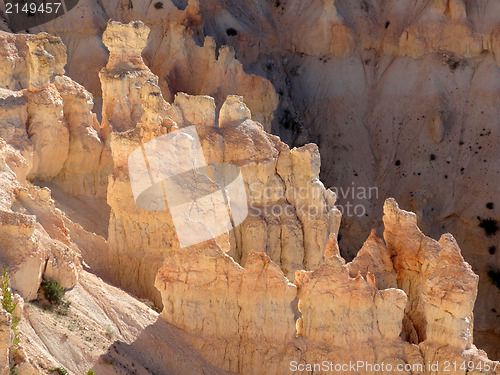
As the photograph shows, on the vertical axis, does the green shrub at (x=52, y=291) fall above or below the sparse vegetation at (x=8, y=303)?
below

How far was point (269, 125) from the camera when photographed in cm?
5284

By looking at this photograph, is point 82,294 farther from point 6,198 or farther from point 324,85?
point 324,85

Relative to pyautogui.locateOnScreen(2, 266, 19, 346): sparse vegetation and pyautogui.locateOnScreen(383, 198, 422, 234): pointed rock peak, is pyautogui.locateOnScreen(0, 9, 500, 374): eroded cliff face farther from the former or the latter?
pyautogui.locateOnScreen(2, 266, 19, 346): sparse vegetation

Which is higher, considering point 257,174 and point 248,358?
point 257,174

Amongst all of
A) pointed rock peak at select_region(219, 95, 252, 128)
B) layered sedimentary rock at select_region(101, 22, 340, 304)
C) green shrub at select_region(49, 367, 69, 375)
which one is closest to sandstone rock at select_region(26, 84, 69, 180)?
layered sedimentary rock at select_region(101, 22, 340, 304)

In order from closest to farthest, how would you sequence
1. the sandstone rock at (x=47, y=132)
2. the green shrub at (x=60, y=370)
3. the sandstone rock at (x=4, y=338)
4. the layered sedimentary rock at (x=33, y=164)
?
the sandstone rock at (x=4, y=338), the green shrub at (x=60, y=370), the layered sedimentary rock at (x=33, y=164), the sandstone rock at (x=47, y=132)

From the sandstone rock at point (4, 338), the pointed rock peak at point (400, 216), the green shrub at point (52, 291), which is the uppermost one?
the pointed rock peak at point (400, 216)

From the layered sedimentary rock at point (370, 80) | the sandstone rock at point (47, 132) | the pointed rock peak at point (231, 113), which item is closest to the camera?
the sandstone rock at point (47, 132)

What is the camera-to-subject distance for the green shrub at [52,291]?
1154 inches

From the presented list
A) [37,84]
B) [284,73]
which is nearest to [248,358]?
[37,84]

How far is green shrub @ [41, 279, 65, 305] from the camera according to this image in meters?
29.3

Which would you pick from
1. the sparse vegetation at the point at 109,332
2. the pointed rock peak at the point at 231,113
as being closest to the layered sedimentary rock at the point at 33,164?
the sparse vegetation at the point at 109,332

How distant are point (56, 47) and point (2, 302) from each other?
60.9 ft

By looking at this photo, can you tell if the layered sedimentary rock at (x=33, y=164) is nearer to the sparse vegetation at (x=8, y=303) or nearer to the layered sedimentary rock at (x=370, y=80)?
the sparse vegetation at (x=8, y=303)
